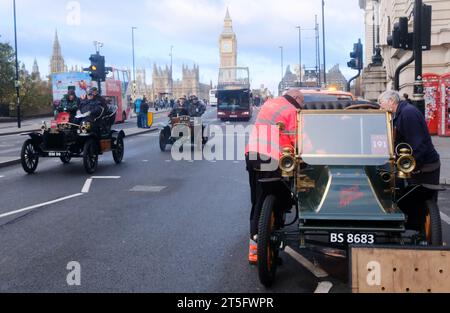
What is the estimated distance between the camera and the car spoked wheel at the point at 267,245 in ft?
15.8

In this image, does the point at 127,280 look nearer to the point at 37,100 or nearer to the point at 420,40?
the point at 420,40

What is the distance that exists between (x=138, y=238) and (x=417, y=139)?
11.0ft

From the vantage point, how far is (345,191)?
5.11 m

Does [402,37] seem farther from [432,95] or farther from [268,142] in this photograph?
[432,95]

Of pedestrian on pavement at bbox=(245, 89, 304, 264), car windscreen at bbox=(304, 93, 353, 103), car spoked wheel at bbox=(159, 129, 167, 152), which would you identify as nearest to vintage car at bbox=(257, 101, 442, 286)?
pedestrian on pavement at bbox=(245, 89, 304, 264)

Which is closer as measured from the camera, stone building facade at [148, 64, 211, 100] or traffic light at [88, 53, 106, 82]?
traffic light at [88, 53, 106, 82]

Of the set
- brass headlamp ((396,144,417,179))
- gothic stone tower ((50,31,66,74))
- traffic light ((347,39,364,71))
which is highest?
gothic stone tower ((50,31,66,74))

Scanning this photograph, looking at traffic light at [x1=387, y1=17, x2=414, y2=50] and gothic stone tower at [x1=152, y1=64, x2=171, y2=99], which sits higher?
gothic stone tower at [x1=152, y1=64, x2=171, y2=99]

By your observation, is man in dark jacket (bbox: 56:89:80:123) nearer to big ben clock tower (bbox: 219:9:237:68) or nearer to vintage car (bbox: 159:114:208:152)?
vintage car (bbox: 159:114:208:152)

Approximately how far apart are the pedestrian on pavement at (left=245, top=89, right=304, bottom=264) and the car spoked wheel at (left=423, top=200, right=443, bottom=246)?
133cm

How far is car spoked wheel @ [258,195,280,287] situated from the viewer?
4816 millimetres

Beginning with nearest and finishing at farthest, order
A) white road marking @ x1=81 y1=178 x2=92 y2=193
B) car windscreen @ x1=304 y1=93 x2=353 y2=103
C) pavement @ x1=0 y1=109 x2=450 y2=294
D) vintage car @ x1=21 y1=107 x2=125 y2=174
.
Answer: pavement @ x1=0 y1=109 x2=450 y2=294 < white road marking @ x1=81 y1=178 x2=92 y2=193 < car windscreen @ x1=304 y1=93 x2=353 y2=103 < vintage car @ x1=21 y1=107 x2=125 y2=174

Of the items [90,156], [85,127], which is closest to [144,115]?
[85,127]

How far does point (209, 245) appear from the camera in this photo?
6.48 meters
